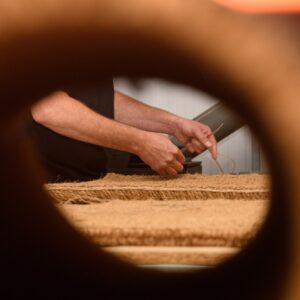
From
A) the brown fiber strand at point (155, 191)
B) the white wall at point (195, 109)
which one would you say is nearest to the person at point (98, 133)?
the brown fiber strand at point (155, 191)

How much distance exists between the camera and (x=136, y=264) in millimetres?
871

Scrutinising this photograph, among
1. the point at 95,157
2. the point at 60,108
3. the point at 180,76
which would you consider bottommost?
the point at 95,157

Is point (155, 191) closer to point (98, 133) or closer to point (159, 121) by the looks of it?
point (98, 133)

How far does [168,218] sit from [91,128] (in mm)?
833

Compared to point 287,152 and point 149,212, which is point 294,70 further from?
point 149,212

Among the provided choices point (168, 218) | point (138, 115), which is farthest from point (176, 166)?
point (168, 218)

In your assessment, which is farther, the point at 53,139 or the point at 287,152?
the point at 53,139

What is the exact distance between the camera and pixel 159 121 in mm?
2129

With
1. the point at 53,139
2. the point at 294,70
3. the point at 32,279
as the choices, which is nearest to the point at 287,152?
the point at 294,70

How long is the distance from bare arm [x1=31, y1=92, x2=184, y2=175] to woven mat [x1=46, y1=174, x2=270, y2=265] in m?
0.34

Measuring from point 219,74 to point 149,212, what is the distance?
0.46m

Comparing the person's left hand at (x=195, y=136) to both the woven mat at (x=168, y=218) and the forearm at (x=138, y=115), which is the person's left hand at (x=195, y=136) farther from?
the woven mat at (x=168, y=218)

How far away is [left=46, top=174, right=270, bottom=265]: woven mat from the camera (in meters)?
0.84

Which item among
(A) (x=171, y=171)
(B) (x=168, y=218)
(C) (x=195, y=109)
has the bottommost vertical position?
(C) (x=195, y=109)
